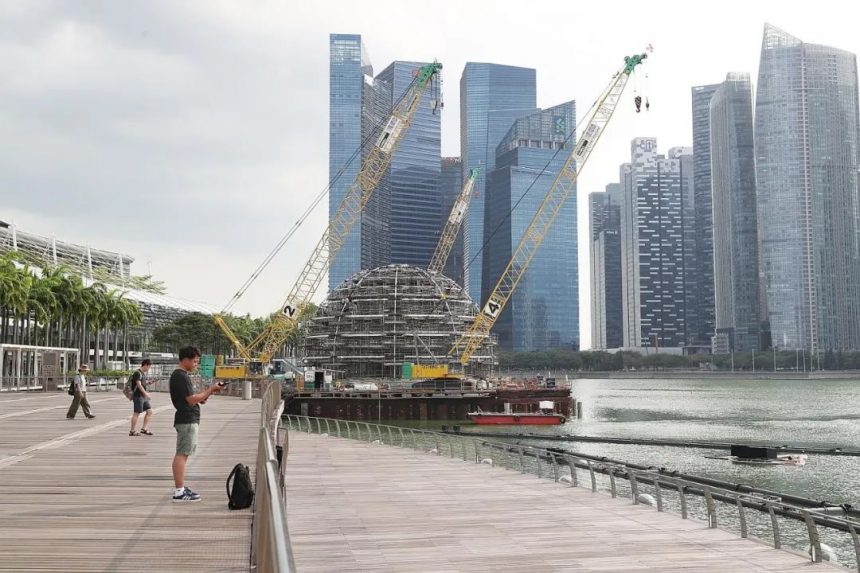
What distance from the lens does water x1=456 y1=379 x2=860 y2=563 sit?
5303 centimetres

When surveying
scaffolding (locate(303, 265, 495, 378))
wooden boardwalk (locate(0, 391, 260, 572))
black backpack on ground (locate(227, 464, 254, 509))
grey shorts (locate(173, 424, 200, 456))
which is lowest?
wooden boardwalk (locate(0, 391, 260, 572))

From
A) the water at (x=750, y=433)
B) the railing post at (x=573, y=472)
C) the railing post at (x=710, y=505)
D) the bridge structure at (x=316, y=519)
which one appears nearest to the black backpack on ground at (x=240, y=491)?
the bridge structure at (x=316, y=519)

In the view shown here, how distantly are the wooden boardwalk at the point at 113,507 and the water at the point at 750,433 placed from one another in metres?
22.1

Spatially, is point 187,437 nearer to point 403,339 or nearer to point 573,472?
point 573,472

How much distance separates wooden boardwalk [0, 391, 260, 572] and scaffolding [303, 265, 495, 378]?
509 feet

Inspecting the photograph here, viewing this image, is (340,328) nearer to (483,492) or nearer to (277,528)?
(483,492)

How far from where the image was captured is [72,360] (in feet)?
349

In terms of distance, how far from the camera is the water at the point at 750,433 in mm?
53031

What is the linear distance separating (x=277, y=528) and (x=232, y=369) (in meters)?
126

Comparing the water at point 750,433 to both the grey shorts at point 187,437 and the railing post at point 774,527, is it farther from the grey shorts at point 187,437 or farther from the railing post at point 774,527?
the grey shorts at point 187,437

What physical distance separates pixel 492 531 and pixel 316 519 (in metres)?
5.20

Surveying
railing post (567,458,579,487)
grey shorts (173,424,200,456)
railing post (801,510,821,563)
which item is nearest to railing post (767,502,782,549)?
railing post (801,510,821,563)

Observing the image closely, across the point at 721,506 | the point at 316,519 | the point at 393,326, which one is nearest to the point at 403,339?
the point at 393,326

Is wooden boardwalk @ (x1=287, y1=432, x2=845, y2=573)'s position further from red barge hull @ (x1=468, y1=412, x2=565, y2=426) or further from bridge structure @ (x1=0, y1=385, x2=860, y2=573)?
red barge hull @ (x1=468, y1=412, x2=565, y2=426)
